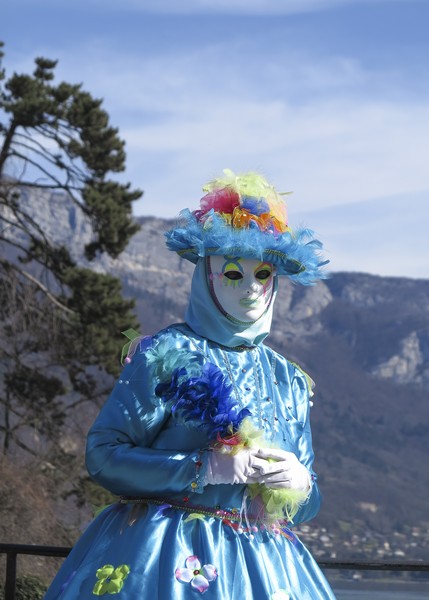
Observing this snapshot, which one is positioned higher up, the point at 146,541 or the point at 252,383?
the point at 252,383

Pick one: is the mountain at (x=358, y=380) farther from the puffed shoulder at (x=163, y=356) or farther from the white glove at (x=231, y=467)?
the white glove at (x=231, y=467)

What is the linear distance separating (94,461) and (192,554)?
1.29 feet

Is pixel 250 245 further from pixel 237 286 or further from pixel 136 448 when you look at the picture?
pixel 136 448

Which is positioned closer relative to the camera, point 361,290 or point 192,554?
point 192,554

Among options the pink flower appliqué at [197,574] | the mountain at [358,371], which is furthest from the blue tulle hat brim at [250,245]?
the mountain at [358,371]

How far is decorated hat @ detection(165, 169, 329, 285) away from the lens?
3.25 m

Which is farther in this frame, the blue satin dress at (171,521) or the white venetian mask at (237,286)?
the white venetian mask at (237,286)

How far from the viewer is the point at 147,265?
145000mm

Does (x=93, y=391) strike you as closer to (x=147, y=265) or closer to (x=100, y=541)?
(x=100, y=541)

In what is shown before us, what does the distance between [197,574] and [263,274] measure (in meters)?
0.96

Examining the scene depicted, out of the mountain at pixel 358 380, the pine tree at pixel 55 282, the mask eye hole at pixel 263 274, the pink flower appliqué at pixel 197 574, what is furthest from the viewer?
the mountain at pixel 358 380

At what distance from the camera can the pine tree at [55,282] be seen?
1449cm

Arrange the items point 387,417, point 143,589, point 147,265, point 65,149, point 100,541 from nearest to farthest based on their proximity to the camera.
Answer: point 143,589 < point 100,541 < point 65,149 < point 387,417 < point 147,265

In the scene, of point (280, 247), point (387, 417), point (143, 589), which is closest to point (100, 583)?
point (143, 589)
